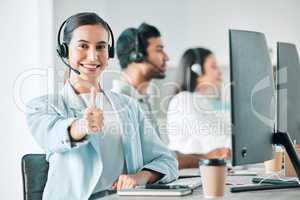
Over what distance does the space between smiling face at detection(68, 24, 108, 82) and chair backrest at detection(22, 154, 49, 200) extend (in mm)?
349

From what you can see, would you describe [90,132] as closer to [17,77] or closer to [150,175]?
[150,175]

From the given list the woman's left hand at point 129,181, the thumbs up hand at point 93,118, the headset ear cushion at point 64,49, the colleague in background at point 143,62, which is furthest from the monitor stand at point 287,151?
the colleague in background at point 143,62

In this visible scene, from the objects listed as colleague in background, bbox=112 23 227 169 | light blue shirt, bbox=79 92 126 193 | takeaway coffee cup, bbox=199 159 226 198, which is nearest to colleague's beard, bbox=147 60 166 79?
colleague in background, bbox=112 23 227 169

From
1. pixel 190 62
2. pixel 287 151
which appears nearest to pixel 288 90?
pixel 287 151

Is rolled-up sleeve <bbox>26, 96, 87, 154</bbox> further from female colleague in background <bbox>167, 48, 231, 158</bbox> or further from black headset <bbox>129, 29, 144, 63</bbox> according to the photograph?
female colleague in background <bbox>167, 48, 231, 158</bbox>

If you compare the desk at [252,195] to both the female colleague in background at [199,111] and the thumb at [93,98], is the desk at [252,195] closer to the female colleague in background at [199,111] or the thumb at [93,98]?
the thumb at [93,98]

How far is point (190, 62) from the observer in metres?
4.19

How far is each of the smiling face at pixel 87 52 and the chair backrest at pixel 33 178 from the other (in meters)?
0.35

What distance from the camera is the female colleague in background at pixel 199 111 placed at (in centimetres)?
392

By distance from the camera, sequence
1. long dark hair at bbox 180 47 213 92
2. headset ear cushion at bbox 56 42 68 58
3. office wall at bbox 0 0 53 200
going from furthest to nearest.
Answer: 1. long dark hair at bbox 180 47 213 92
2. office wall at bbox 0 0 53 200
3. headset ear cushion at bbox 56 42 68 58

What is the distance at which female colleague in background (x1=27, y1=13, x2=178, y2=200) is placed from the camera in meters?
1.87

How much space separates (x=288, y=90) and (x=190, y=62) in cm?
244

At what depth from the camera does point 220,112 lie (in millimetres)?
4199

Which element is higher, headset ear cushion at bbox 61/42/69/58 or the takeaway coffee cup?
headset ear cushion at bbox 61/42/69/58
